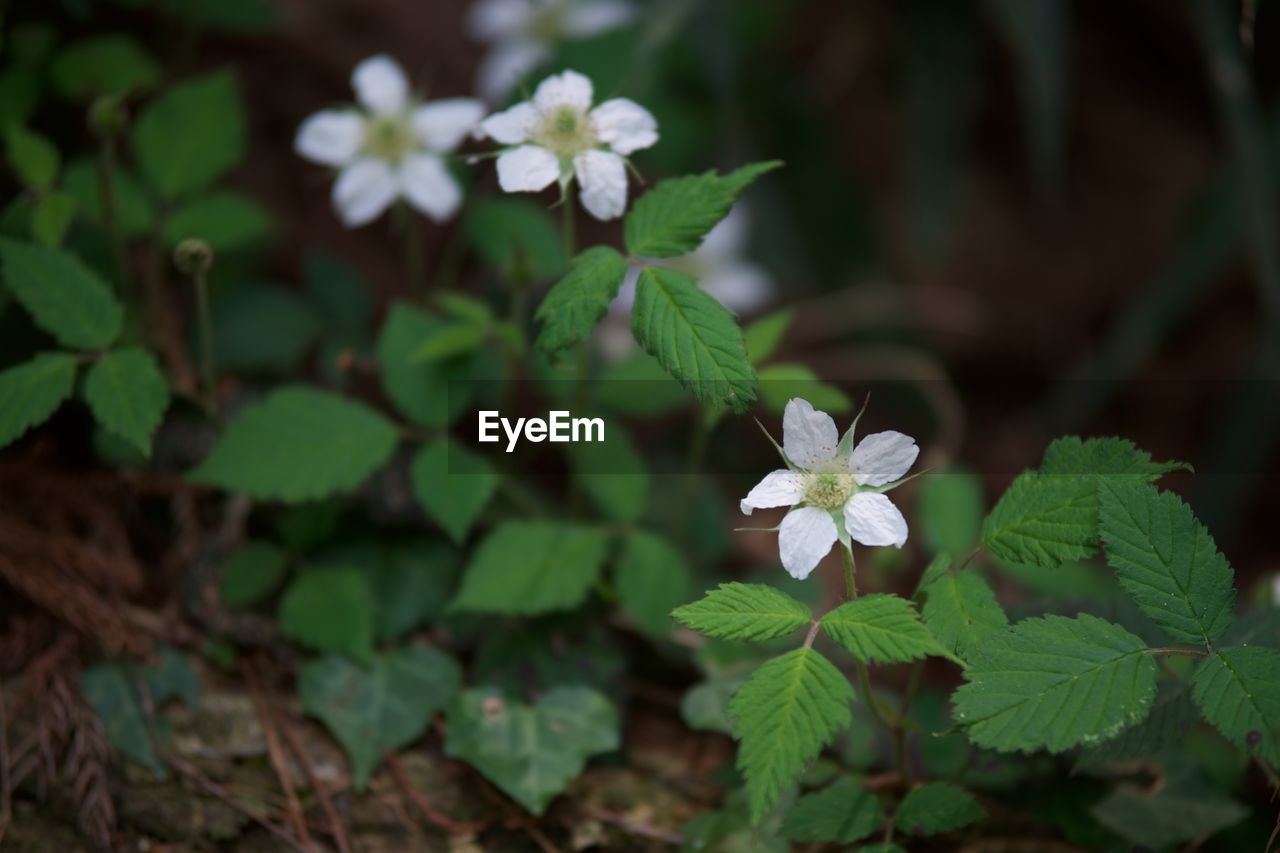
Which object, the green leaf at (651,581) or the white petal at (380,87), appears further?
the white petal at (380,87)

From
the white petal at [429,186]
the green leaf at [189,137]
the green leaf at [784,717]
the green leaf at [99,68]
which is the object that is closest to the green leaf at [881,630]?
the green leaf at [784,717]

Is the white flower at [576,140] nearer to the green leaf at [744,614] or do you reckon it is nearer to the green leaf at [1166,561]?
the green leaf at [744,614]

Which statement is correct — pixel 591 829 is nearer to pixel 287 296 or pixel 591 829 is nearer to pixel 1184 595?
pixel 1184 595

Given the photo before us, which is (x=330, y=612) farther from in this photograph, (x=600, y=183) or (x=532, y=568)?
(x=600, y=183)

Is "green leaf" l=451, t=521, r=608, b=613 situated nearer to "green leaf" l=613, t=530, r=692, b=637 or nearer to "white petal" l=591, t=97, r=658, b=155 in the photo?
"green leaf" l=613, t=530, r=692, b=637

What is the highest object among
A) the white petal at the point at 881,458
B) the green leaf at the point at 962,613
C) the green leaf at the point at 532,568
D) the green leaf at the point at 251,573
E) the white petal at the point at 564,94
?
the white petal at the point at 564,94

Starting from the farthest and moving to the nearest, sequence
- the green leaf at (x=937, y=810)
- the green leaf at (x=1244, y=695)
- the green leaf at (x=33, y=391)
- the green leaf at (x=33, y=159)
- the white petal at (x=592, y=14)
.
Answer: the white petal at (x=592, y=14)
the green leaf at (x=33, y=159)
the green leaf at (x=33, y=391)
the green leaf at (x=937, y=810)
the green leaf at (x=1244, y=695)

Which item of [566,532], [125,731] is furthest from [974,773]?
[125,731]

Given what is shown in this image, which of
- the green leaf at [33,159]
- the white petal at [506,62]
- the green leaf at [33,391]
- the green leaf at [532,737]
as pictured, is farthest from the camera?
the white petal at [506,62]
